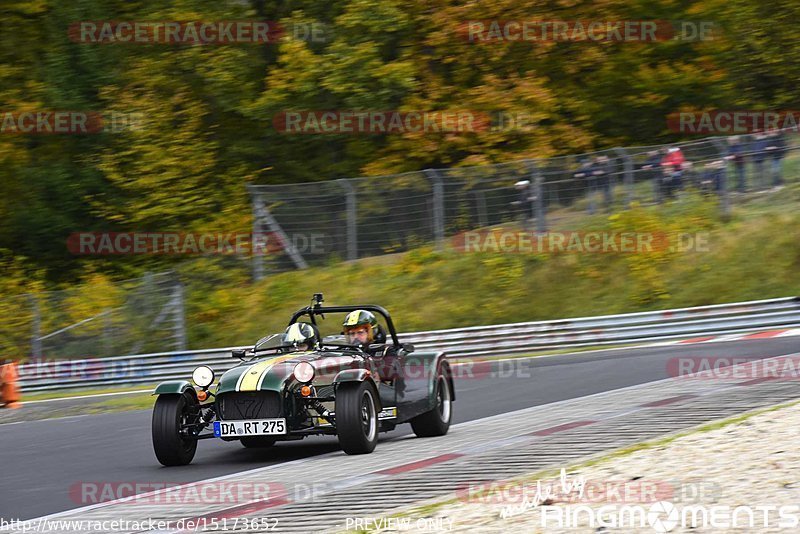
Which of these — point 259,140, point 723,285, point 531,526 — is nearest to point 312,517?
point 531,526

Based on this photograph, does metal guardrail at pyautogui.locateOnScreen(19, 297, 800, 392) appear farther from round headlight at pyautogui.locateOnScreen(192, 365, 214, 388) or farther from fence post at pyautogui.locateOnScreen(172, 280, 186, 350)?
round headlight at pyautogui.locateOnScreen(192, 365, 214, 388)

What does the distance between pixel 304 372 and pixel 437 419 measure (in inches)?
74.3

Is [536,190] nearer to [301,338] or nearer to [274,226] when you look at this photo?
[274,226]

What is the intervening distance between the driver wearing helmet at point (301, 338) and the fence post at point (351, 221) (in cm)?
1305

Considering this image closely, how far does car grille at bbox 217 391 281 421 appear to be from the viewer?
30.5 ft

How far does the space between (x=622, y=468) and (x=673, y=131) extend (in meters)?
26.1

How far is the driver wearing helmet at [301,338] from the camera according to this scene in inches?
408

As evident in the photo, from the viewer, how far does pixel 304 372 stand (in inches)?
368

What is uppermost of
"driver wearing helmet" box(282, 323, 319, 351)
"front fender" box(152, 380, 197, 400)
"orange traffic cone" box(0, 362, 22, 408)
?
"driver wearing helmet" box(282, 323, 319, 351)

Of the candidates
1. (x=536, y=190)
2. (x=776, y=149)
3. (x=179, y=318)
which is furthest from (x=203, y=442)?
(x=776, y=149)

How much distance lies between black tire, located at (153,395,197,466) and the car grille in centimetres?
33

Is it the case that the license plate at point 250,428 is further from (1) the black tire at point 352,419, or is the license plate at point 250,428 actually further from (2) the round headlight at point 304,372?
(1) the black tire at point 352,419

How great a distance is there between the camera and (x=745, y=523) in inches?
214

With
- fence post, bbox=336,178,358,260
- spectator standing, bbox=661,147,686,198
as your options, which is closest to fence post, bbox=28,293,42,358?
fence post, bbox=336,178,358,260
